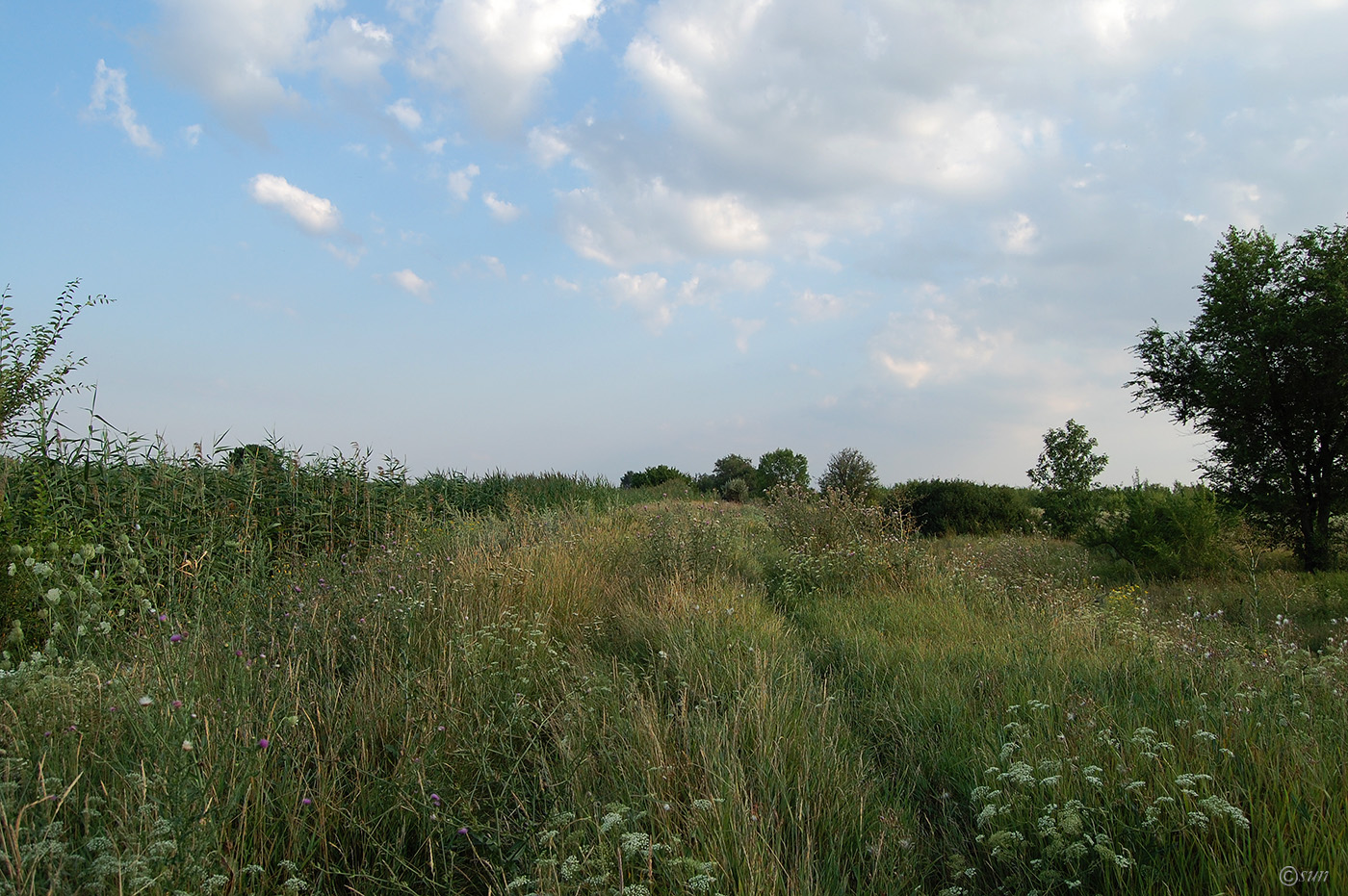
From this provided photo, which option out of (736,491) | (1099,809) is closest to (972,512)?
(736,491)

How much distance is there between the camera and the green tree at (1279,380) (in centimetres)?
1121

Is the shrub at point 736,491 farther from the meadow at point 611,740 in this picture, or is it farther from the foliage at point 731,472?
the meadow at point 611,740

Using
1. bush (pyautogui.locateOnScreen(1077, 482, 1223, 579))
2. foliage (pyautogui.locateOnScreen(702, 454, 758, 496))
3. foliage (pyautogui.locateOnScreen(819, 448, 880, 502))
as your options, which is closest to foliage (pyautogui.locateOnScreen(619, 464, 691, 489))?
foliage (pyautogui.locateOnScreen(702, 454, 758, 496))

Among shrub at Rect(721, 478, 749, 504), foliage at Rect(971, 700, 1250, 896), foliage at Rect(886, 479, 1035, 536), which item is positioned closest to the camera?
foliage at Rect(971, 700, 1250, 896)

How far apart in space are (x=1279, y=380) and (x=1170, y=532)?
3.42 m

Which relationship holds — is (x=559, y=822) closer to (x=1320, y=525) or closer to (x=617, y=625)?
(x=617, y=625)

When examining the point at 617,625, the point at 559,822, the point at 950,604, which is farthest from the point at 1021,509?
the point at 559,822

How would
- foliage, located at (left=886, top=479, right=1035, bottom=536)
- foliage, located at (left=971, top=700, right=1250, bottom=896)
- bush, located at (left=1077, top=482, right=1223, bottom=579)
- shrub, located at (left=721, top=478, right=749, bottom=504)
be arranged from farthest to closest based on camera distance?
1. shrub, located at (left=721, top=478, right=749, bottom=504)
2. foliage, located at (left=886, top=479, right=1035, bottom=536)
3. bush, located at (left=1077, top=482, right=1223, bottom=579)
4. foliage, located at (left=971, top=700, right=1250, bottom=896)

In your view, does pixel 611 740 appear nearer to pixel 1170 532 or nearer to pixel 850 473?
pixel 1170 532

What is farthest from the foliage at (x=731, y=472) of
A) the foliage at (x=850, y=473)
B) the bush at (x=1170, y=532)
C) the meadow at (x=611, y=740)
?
the meadow at (x=611, y=740)

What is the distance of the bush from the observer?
11.0 m

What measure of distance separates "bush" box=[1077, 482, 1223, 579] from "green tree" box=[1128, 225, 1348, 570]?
1115mm

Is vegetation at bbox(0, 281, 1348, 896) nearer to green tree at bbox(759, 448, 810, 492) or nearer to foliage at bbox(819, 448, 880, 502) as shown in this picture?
foliage at bbox(819, 448, 880, 502)

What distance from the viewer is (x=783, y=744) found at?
10.2 ft
